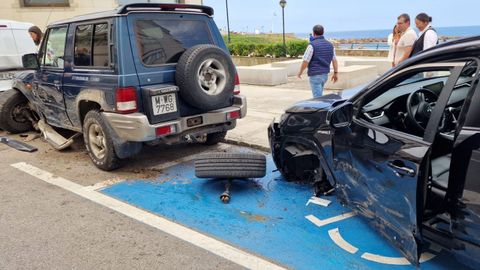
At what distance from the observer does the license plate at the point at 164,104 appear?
4.61m

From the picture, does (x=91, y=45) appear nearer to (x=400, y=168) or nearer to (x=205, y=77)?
(x=205, y=77)

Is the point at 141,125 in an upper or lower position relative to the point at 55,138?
upper

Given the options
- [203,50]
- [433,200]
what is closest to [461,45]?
[433,200]

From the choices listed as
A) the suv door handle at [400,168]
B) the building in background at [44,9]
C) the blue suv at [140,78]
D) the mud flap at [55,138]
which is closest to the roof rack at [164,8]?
the blue suv at [140,78]

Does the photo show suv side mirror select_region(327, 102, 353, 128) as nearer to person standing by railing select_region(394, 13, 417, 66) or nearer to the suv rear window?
the suv rear window

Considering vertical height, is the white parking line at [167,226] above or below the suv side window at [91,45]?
below

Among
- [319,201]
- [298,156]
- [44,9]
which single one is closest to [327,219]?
[319,201]

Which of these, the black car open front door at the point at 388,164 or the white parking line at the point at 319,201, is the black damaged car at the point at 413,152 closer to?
the black car open front door at the point at 388,164

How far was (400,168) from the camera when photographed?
2609 millimetres

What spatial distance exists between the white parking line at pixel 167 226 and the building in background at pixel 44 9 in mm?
12885

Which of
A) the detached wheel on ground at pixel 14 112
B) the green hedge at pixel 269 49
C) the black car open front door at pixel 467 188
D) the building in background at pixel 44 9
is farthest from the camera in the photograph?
the green hedge at pixel 269 49

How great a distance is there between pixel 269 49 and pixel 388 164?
18140mm

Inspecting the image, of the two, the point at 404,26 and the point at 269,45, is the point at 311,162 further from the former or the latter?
the point at 269,45

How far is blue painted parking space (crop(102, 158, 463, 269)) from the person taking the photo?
10.1 feet
